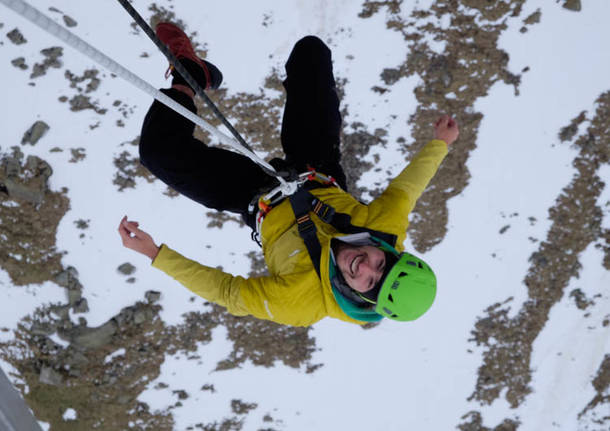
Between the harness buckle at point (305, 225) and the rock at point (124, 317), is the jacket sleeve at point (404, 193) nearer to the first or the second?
the harness buckle at point (305, 225)

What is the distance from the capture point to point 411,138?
473 cm

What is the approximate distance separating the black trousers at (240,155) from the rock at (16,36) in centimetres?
268

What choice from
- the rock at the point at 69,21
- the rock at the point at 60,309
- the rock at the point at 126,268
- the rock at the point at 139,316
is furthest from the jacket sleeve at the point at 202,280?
the rock at the point at 69,21

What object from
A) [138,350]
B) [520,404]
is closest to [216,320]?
[138,350]

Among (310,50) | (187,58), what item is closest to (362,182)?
(310,50)

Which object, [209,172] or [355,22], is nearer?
[209,172]

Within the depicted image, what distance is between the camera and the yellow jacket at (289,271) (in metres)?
2.46

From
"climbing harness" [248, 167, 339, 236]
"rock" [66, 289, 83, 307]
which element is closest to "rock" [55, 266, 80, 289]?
"rock" [66, 289, 83, 307]

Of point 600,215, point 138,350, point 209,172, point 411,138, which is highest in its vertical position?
point 411,138

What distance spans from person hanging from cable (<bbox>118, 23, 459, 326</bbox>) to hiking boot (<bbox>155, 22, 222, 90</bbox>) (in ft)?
0.06

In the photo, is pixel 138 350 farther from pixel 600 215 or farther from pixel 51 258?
pixel 600 215

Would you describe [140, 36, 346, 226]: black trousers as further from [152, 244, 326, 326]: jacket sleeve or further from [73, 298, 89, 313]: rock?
[73, 298, 89, 313]: rock

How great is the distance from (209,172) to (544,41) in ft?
14.2

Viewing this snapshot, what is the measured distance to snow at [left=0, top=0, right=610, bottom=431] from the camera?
4262 mm
